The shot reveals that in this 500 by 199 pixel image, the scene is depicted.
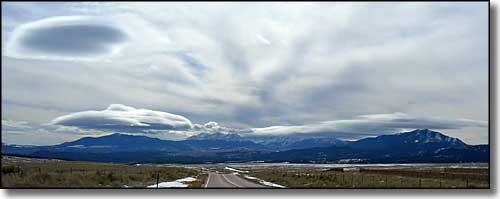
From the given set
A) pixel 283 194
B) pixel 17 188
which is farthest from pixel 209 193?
pixel 17 188

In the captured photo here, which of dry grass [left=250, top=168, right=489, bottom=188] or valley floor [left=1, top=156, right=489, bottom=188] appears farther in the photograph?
dry grass [left=250, top=168, right=489, bottom=188]

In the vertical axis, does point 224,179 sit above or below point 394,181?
below

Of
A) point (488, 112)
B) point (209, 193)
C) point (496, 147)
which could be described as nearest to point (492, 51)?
point (488, 112)

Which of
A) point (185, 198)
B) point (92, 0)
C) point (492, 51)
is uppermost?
point (92, 0)

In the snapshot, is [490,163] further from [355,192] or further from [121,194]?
[121,194]

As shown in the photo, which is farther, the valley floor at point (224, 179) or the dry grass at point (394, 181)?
the dry grass at point (394, 181)

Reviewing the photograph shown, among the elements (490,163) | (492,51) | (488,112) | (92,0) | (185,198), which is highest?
(92,0)

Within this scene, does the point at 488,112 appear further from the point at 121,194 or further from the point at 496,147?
the point at 121,194

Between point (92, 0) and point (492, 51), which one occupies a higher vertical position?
point (92, 0)

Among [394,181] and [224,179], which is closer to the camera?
[394,181]
